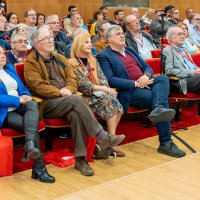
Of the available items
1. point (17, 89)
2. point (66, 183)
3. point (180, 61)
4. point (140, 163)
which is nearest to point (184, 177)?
point (140, 163)

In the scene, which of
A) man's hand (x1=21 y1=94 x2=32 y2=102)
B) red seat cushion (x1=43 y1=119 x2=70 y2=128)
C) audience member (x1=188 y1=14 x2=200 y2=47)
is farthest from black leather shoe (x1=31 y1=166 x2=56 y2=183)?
audience member (x1=188 y1=14 x2=200 y2=47)

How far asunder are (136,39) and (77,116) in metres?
A: 2.22

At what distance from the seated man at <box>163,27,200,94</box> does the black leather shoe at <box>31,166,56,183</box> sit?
187 cm

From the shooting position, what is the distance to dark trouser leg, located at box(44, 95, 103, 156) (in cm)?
351

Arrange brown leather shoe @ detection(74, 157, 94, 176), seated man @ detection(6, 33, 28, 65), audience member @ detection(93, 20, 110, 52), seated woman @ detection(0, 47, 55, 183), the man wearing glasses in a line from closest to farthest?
seated woman @ detection(0, 47, 55, 183) < brown leather shoe @ detection(74, 157, 94, 176) < seated man @ detection(6, 33, 28, 65) < audience member @ detection(93, 20, 110, 52) < the man wearing glasses

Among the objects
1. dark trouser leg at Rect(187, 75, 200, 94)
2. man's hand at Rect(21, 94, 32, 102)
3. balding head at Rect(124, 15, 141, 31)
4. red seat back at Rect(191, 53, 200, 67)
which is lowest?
dark trouser leg at Rect(187, 75, 200, 94)

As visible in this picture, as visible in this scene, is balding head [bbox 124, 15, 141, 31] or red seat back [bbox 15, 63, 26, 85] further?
balding head [bbox 124, 15, 141, 31]

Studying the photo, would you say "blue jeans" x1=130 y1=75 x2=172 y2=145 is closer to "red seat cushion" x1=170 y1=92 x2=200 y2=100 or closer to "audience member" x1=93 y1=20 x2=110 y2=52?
"red seat cushion" x1=170 y1=92 x2=200 y2=100

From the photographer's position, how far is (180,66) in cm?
479

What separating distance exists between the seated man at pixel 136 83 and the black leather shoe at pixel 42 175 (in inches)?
39.4

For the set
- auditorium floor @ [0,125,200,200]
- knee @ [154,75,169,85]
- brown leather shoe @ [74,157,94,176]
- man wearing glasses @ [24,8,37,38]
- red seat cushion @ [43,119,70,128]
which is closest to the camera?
auditorium floor @ [0,125,200,200]

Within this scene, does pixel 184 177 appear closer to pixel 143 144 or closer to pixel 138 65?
pixel 143 144

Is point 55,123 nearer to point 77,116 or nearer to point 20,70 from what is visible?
point 77,116

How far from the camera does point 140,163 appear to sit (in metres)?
3.66
